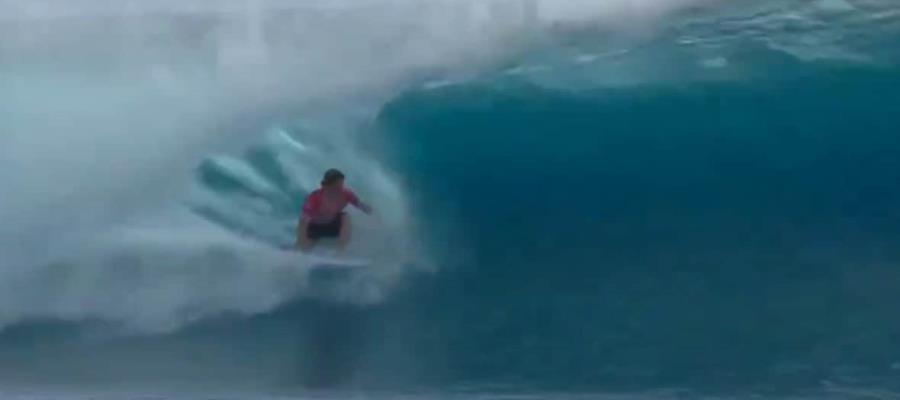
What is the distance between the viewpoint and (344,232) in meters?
7.88

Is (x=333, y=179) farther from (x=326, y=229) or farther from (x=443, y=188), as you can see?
(x=443, y=188)

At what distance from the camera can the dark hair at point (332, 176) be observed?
7891mm

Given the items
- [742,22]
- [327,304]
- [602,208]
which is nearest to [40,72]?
[327,304]

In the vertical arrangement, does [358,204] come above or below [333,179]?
below

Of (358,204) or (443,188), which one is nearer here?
(358,204)

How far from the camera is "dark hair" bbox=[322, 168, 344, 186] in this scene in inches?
311

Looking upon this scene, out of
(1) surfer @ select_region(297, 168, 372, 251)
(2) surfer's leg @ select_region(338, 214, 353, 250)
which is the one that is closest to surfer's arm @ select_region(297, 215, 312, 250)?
(1) surfer @ select_region(297, 168, 372, 251)

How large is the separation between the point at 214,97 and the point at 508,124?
1343 millimetres

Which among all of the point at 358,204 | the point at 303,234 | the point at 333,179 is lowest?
the point at 303,234

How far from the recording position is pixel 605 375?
743 centimetres

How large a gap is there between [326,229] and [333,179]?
23 centimetres

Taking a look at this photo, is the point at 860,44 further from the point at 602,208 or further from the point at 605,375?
the point at 605,375

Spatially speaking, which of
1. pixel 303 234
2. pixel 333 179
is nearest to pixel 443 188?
pixel 333 179

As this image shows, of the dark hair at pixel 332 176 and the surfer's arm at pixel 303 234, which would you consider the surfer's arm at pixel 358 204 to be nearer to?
the dark hair at pixel 332 176
